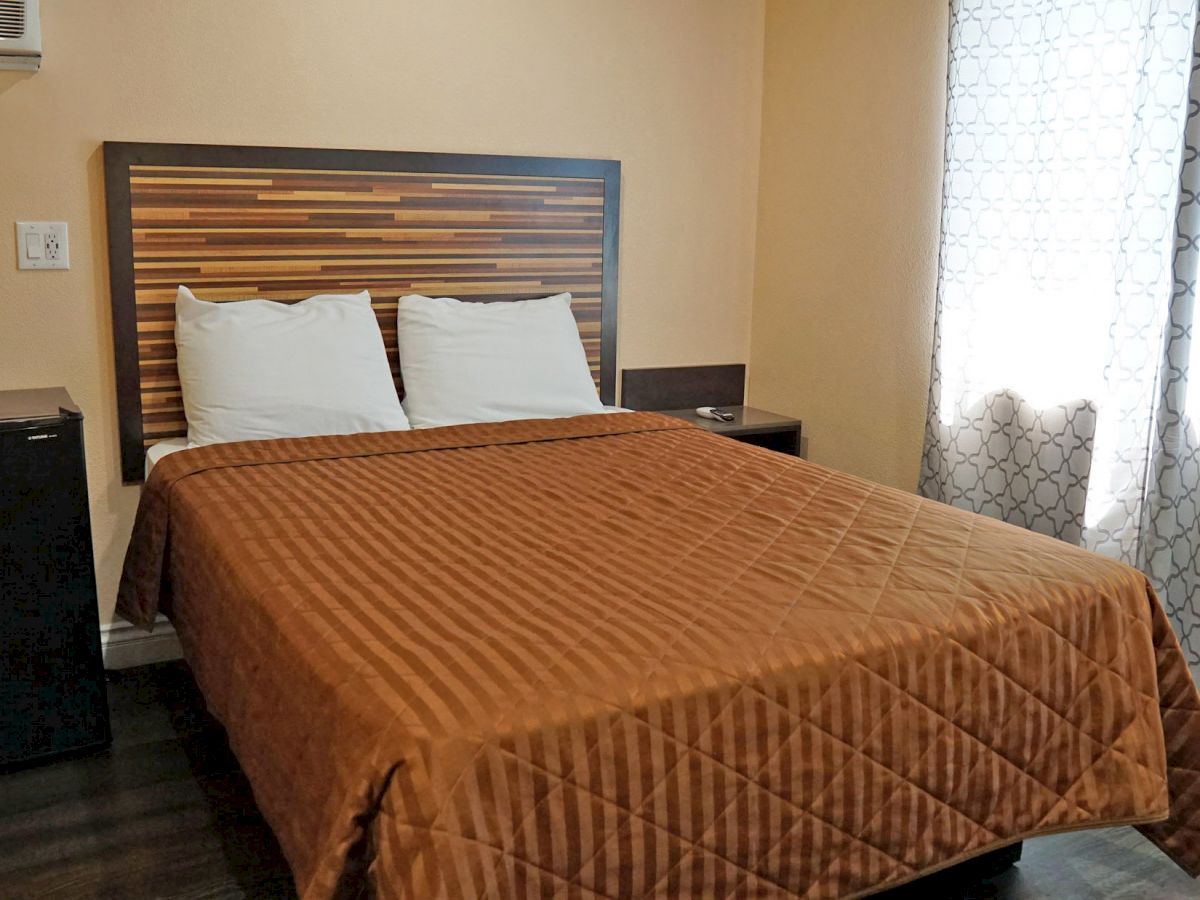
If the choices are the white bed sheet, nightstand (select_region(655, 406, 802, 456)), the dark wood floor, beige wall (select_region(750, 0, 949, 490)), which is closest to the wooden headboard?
the white bed sheet

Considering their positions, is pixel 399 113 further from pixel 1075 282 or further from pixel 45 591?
pixel 1075 282

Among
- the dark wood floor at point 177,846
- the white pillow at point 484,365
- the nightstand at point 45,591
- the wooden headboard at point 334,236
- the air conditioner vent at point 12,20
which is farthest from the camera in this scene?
the white pillow at point 484,365

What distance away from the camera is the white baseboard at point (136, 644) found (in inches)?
117

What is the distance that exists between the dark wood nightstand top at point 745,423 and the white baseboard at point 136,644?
169cm

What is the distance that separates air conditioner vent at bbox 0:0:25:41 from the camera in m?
2.50

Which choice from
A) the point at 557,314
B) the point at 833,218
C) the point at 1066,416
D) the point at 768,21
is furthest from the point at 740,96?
the point at 1066,416

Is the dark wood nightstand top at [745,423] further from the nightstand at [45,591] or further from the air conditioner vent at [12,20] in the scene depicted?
the air conditioner vent at [12,20]

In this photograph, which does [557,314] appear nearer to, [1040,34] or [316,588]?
[1040,34]

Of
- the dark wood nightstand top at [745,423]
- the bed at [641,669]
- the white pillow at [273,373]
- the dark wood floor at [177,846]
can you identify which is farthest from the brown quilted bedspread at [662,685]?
the dark wood nightstand top at [745,423]

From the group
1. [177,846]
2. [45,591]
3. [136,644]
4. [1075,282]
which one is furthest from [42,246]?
[1075,282]

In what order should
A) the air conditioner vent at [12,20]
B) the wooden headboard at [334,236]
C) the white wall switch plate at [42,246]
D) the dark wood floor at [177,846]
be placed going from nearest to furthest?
the dark wood floor at [177,846] < the air conditioner vent at [12,20] < the white wall switch plate at [42,246] < the wooden headboard at [334,236]

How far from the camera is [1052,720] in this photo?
180cm

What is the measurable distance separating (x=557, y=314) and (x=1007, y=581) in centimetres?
181

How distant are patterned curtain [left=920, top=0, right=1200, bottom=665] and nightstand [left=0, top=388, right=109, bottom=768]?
2.31m
